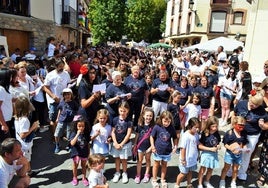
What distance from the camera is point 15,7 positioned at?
12641 millimetres

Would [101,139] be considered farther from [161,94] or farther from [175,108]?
[161,94]

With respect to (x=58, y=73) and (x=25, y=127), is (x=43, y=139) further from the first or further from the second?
(x=25, y=127)

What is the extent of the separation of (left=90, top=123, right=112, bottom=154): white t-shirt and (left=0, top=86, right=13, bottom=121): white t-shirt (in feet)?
4.26

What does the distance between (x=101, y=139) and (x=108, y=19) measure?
23650mm

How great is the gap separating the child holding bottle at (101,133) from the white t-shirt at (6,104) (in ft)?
4.26

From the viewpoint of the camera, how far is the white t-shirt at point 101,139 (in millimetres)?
4441

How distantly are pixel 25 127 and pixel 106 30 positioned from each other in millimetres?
24038

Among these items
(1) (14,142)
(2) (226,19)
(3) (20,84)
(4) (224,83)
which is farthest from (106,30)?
(1) (14,142)

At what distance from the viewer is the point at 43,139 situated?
613 centimetres

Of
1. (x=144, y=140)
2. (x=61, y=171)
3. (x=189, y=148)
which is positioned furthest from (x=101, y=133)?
(x=189, y=148)

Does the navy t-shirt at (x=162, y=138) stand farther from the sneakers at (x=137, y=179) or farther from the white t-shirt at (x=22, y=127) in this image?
the white t-shirt at (x=22, y=127)

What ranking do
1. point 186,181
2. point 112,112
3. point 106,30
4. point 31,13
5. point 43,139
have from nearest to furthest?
point 186,181, point 112,112, point 43,139, point 31,13, point 106,30

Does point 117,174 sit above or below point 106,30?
below

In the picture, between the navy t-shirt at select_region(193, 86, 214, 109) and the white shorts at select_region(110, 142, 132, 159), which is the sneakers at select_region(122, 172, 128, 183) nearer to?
the white shorts at select_region(110, 142, 132, 159)
